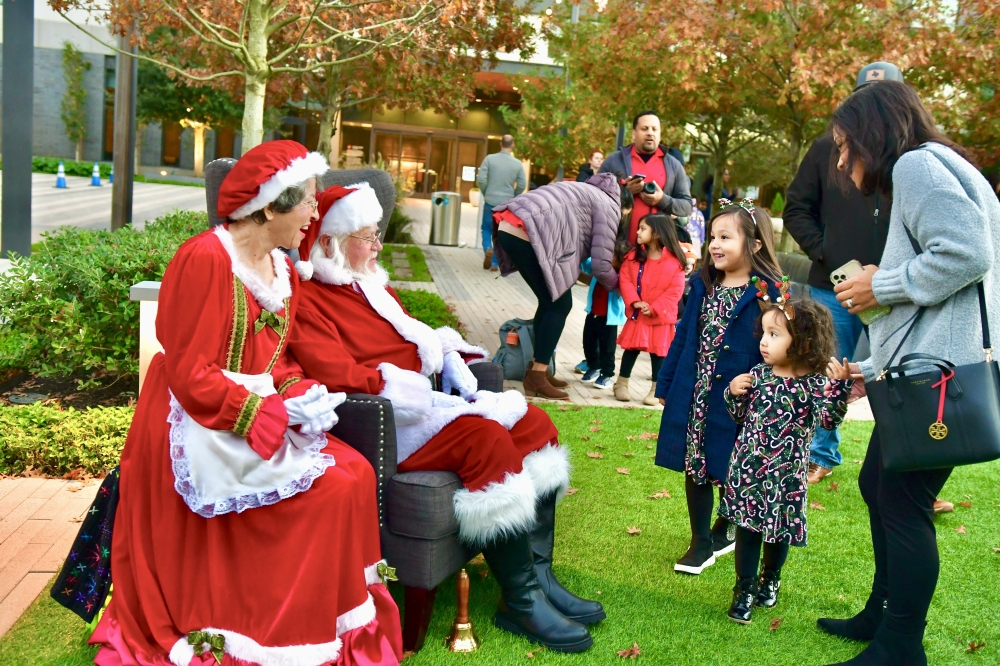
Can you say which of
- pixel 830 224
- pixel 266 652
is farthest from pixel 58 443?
pixel 830 224

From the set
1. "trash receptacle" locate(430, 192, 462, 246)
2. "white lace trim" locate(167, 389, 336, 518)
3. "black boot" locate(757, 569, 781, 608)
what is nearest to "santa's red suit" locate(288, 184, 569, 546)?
"white lace trim" locate(167, 389, 336, 518)

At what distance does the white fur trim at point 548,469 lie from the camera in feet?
11.5

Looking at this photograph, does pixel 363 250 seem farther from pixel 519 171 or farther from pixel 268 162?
pixel 519 171

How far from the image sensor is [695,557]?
13.5 ft

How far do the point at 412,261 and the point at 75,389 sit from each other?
8.83m

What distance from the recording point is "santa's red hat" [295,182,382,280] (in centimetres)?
362

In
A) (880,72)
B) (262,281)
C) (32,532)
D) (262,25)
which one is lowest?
(32,532)

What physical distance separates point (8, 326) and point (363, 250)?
345cm

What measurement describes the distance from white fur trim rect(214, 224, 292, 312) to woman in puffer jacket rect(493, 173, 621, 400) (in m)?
3.33

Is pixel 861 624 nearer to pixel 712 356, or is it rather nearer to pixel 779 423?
pixel 779 423

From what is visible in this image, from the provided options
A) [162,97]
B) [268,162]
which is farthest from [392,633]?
[162,97]

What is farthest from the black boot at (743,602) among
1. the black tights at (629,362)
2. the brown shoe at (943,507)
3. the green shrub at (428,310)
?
the green shrub at (428,310)

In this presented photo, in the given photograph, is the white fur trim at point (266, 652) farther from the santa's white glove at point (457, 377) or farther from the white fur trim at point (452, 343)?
the white fur trim at point (452, 343)

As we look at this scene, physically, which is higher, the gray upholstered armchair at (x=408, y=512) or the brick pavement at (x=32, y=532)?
the gray upholstered armchair at (x=408, y=512)
